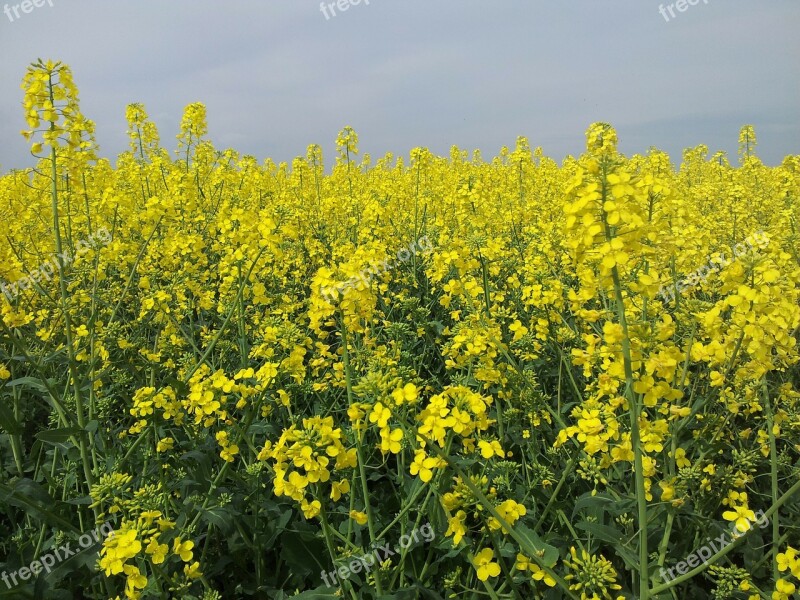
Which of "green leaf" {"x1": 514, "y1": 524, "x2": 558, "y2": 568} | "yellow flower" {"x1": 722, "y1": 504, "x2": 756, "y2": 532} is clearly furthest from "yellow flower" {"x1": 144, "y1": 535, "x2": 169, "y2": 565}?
"yellow flower" {"x1": 722, "y1": 504, "x2": 756, "y2": 532}

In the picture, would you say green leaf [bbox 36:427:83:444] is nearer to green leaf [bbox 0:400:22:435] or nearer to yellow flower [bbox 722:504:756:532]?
green leaf [bbox 0:400:22:435]

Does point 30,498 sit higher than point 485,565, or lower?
higher

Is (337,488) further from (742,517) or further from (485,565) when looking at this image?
(742,517)

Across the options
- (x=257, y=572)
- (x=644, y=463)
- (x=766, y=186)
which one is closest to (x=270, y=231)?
(x=257, y=572)

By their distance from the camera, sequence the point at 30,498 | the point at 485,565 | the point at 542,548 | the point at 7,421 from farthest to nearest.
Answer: the point at 7,421 < the point at 30,498 < the point at 542,548 < the point at 485,565

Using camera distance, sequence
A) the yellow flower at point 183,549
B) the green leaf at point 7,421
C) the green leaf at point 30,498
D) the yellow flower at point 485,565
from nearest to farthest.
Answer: the yellow flower at point 485,565 → the yellow flower at point 183,549 → the green leaf at point 30,498 → the green leaf at point 7,421

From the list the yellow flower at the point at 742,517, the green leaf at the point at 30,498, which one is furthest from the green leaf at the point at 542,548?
the green leaf at the point at 30,498

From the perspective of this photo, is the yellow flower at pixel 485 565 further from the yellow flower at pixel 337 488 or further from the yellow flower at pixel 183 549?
the yellow flower at pixel 183 549

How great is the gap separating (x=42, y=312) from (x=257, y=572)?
261 centimetres

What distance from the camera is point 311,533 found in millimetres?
2438

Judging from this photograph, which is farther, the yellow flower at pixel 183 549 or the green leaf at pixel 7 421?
the green leaf at pixel 7 421

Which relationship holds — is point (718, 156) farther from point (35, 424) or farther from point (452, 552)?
point (35, 424)

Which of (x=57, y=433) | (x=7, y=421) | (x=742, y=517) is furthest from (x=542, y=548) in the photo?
(x=7, y=421)

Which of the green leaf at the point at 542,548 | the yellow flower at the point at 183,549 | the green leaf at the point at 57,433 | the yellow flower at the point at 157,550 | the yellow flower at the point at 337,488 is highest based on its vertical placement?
the green leaf at the point at 57,433
